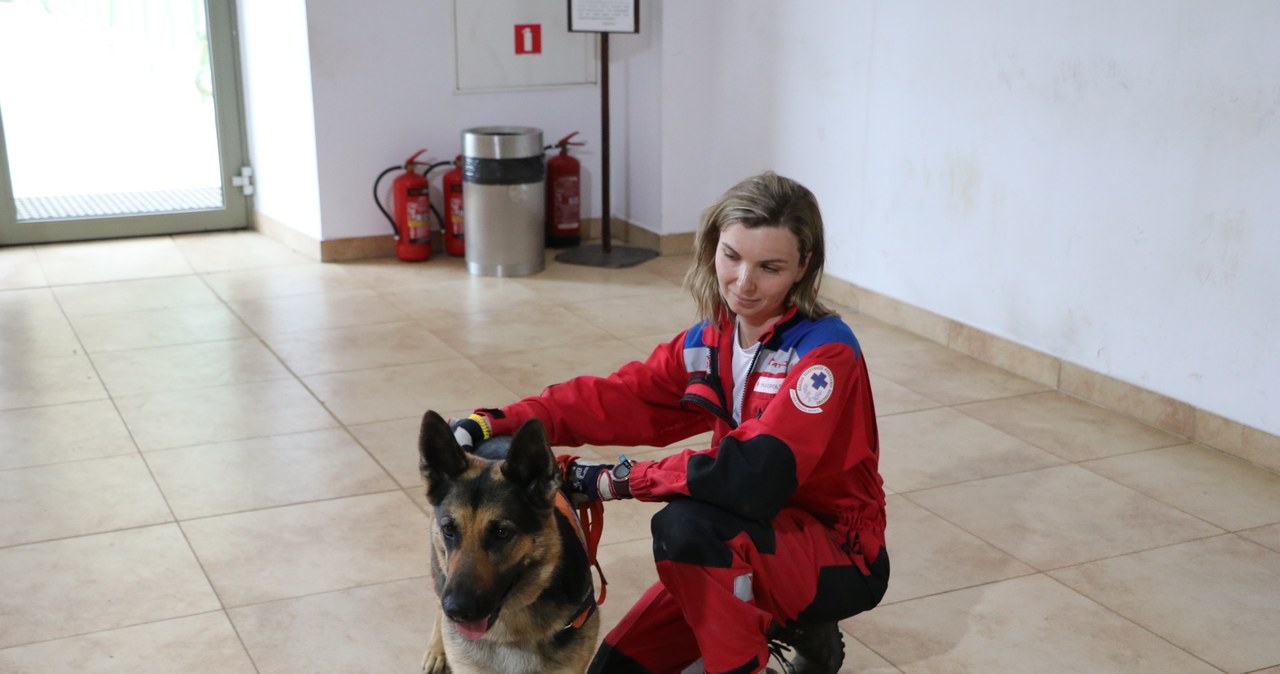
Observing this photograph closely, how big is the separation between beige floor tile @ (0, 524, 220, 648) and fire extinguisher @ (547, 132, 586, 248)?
136 inches

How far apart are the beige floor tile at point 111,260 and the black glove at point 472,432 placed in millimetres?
4063

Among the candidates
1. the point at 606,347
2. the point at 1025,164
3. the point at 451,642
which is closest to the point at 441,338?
the point at 606,347

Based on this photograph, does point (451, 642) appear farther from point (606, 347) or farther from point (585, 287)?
point (585, 287)

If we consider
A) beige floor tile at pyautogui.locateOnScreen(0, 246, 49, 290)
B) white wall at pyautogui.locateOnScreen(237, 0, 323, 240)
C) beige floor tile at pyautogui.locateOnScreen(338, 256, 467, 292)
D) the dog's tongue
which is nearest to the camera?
the dog's tongue

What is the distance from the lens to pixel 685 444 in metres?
3.81

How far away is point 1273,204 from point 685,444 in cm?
185

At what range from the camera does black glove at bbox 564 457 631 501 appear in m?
2.19

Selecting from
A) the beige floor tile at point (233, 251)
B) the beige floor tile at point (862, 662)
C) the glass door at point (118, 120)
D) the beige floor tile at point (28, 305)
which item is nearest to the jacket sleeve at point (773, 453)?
the beige floor tile at point (862, 662)

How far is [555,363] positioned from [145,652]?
2135mm

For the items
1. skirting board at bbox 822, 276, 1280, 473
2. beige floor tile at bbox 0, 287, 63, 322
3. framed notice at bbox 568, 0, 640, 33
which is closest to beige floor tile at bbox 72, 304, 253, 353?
beige floor tile at bbox 0, 287, 63, 322

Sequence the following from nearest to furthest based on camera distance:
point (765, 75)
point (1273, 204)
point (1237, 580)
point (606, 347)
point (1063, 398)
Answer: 1. point (1237, 580)
2. point (1273, 204)
3. point (1063, 398)
4. point (606, 347)
5. point (765, 75)

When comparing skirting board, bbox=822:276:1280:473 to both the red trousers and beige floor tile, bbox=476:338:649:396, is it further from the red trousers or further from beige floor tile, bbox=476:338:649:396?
the red trousers

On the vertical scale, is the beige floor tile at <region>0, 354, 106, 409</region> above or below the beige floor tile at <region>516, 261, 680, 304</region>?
below

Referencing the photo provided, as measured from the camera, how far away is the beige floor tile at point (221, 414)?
3.82 m
